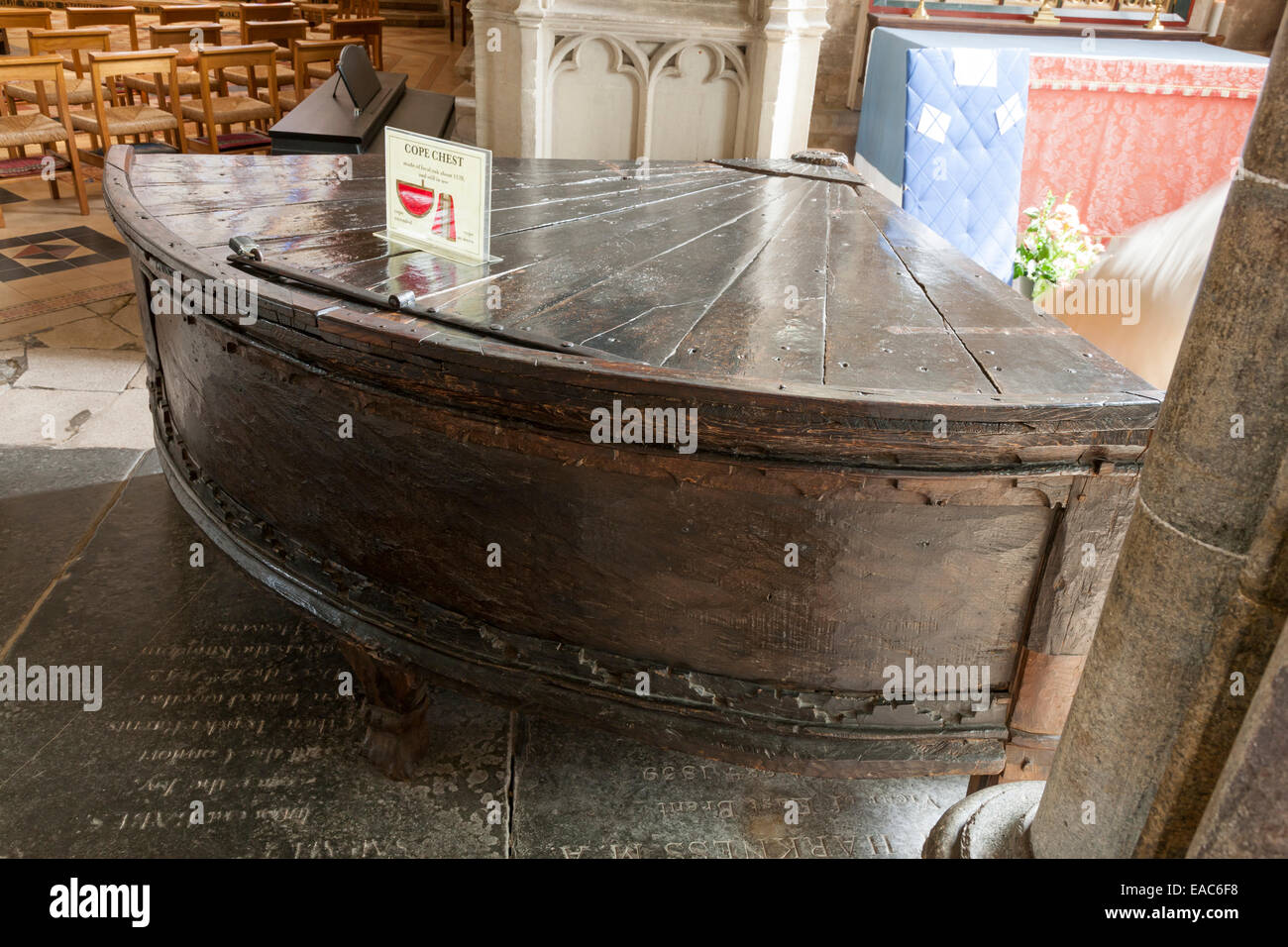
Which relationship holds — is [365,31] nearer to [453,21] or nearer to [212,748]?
[453,21]

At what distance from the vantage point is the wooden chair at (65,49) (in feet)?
19.1

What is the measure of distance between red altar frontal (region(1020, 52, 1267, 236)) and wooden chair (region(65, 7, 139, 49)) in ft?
20.9

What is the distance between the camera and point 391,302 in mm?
1673

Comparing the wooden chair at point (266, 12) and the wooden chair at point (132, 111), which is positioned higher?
the wooden chair at point (266, 12)

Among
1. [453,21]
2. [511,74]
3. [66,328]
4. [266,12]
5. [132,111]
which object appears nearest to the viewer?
[511,74]

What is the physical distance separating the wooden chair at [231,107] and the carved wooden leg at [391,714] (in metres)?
5.11

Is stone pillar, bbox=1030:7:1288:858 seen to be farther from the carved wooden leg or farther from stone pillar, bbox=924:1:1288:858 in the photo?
the carved wooden leg

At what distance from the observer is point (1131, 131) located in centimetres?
400

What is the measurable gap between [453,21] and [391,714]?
12.1 metres

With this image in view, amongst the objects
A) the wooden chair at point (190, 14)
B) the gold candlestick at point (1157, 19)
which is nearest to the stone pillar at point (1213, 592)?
the gold candlestick at point (1157, 19)

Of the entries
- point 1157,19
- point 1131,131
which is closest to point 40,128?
point 1131,131

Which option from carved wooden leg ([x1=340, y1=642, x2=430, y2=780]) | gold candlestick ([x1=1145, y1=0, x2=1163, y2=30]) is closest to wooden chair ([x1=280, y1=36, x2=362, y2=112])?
gold candlestick ([x1=1145, y1=0, x2=1163, y2=30])

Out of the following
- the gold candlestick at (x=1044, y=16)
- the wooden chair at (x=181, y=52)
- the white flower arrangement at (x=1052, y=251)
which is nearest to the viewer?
the white flower arrangement at (x=1052, y=251)

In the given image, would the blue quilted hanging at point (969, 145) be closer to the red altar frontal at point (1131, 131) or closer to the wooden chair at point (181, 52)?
the red altar frontal at point (1131, 131)
